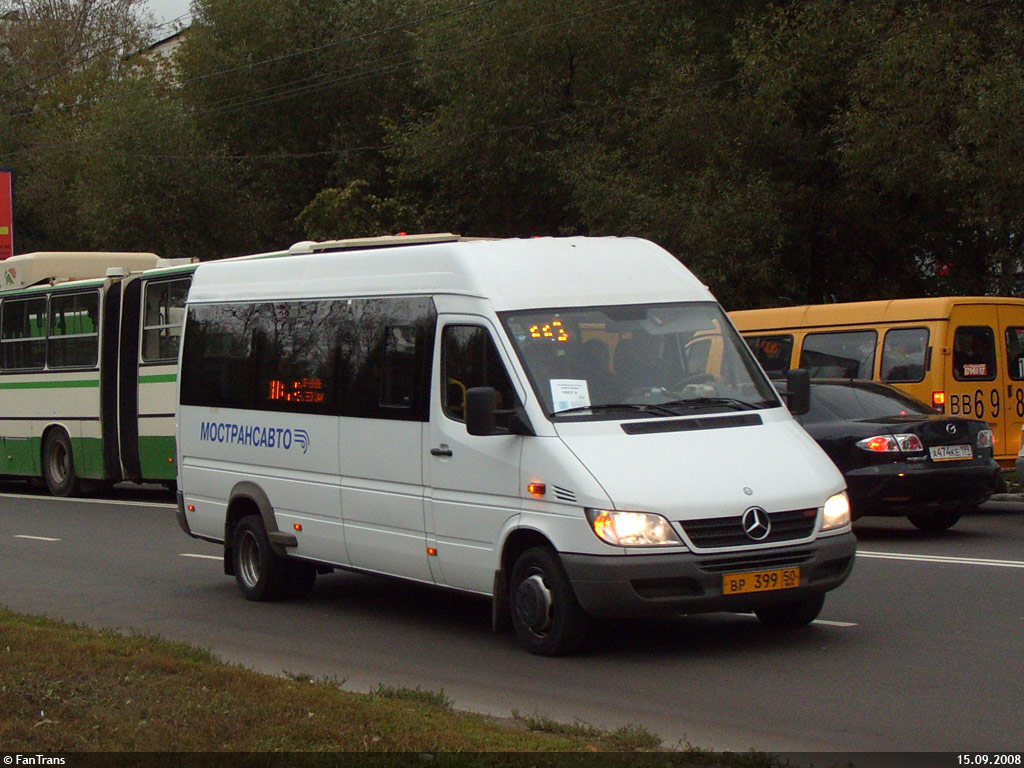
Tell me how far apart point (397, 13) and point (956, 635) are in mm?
37046

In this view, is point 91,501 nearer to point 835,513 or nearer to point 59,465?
point 59,465

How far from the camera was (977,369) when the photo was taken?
1761cm

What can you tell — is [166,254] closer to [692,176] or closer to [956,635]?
[692,176]

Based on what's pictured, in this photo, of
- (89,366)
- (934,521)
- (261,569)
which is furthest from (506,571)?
(89,366)

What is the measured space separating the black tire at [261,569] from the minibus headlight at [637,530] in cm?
388

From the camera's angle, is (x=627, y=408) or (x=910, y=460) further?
(x=910, y=460)

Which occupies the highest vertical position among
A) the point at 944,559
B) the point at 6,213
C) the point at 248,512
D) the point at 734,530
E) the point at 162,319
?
the point at 6,213

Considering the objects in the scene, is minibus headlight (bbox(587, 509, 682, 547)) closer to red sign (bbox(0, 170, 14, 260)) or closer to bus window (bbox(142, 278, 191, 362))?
bus window (bbox(142, 278, 191, 362))

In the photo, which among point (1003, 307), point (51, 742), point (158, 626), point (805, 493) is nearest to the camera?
point (51, 742)

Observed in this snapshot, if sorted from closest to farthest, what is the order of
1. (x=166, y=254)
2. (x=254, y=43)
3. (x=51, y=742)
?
(x=51, y=742)
(x=166, y=254)
(x=254, y=43)

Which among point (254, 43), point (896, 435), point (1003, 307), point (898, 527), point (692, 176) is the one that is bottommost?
point (898, 527)

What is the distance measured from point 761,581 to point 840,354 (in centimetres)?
1045

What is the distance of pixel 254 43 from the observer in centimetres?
4550

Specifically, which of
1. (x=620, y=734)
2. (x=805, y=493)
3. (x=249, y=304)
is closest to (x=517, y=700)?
(x=620, y=734)
